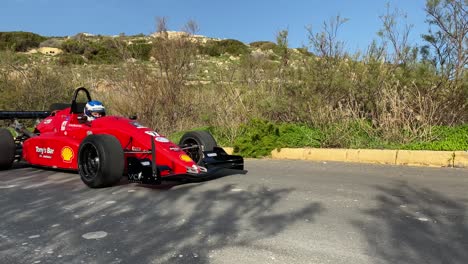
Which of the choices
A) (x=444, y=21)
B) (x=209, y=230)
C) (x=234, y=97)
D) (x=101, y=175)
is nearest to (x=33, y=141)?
(x=101, y=175)

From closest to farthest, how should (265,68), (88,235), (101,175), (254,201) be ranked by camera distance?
1. (88,235)
2. (254,201)
3. (101,175)
4. (265,68)

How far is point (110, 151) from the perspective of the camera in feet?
20.3

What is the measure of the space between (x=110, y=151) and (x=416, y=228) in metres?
3.99

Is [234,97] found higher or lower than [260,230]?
higher

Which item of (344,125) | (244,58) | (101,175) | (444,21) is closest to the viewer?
(101,175)

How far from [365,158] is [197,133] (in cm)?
349

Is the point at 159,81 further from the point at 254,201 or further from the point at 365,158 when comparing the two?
the point at 254,201

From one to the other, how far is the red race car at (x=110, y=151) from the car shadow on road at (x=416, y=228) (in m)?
2.58

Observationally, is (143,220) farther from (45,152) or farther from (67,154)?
(45,152)

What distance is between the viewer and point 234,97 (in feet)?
43.2

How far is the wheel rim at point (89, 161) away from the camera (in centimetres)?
664

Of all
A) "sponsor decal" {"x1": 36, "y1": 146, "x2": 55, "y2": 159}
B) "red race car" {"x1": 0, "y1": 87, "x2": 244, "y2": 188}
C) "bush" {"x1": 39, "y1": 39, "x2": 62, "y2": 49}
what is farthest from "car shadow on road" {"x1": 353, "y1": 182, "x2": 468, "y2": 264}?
"bush" {"x1": 39, "y1": 39, "x2": 62, "y2": 49}

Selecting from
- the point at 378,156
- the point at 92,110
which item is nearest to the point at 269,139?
the point at 378,156

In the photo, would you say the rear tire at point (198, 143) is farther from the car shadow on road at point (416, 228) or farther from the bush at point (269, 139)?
the car shadow on road at point (416, 228)
